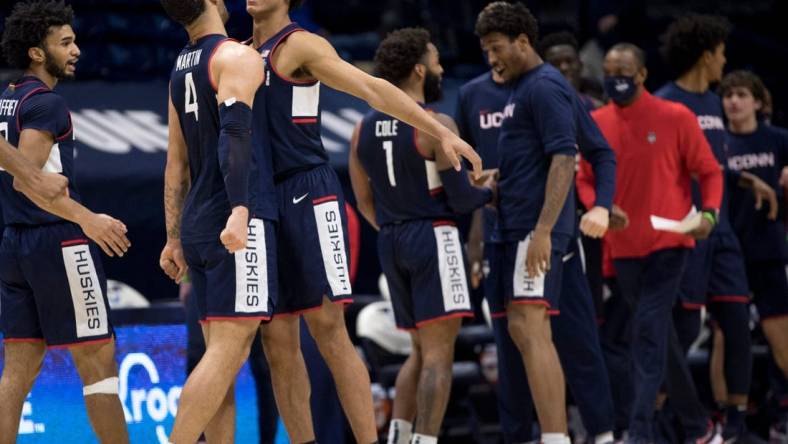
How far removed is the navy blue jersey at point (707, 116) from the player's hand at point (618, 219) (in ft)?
3.80

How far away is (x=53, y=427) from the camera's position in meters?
7.05

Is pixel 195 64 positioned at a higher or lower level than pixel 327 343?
higher

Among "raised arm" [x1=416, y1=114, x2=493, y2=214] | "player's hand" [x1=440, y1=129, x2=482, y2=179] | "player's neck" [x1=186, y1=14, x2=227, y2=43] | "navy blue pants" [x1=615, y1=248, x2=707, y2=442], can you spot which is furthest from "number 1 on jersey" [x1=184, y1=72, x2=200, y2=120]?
"navy blue pants" [x1=615, y1=248, x2=707, y2=442]

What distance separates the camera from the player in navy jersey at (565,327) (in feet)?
22.3

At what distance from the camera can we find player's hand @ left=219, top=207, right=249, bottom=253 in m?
4.97

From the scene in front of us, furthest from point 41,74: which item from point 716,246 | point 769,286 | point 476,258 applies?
point 769,286

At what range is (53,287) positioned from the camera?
5.95 metres

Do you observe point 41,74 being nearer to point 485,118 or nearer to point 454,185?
point 454,185

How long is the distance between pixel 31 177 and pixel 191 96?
2.84ft

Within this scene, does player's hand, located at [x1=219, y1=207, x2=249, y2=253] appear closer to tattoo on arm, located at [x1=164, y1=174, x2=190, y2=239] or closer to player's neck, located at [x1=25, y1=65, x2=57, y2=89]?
tattoo on arm, located at [x1=164, y1=174, x2=190, y2=239]

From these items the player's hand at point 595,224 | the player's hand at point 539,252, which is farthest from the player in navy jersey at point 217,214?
the player's hand at point 595,224

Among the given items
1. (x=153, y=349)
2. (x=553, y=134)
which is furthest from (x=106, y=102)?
(x=553, y=134)

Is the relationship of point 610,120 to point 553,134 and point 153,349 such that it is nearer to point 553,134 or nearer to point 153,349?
point 553,134

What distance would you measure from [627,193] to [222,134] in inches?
130
